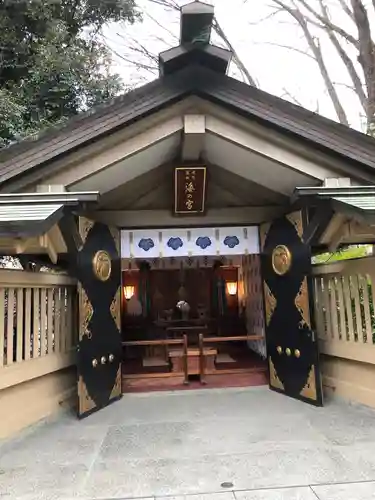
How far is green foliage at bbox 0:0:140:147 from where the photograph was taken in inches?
389

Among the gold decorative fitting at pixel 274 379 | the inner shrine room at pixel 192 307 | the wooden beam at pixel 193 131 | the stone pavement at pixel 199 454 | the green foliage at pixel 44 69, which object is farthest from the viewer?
the green foliage at pixel 44 69

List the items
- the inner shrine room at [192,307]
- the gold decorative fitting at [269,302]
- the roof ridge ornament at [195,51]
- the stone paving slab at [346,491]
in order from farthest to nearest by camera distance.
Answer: the inner shrine room at [192,307] < the gold decorative fitting at [269,302] < the roof ridge ornament at [195,51] < the stone paving slab at [346,491]

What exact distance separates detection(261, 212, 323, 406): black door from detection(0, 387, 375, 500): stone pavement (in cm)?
36

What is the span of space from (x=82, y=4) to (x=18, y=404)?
455 inches

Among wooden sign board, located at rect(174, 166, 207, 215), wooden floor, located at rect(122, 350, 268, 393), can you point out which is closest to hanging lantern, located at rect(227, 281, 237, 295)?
wooden floor, located at rect(122, 350, 268, 393)

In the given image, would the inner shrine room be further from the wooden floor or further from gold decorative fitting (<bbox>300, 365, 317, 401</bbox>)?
gold decorative fitting (<bbox>300, 365, 317, 401</bbox>)

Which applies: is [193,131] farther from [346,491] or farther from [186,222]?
[346,491]

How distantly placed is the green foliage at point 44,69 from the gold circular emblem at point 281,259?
656cm

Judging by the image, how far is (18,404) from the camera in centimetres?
428

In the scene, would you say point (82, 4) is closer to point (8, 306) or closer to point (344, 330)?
point (8, 306)

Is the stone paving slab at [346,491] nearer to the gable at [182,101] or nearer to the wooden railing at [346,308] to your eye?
the wooden railing at [346,308]

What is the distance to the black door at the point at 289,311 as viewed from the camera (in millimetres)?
5082

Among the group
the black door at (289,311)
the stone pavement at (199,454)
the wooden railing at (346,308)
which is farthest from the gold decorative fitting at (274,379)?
the wooden railing at (346,308)

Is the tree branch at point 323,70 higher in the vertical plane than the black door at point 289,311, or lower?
higher
